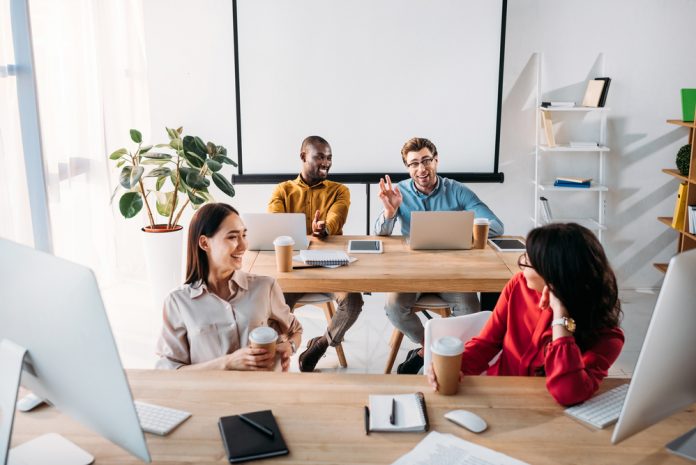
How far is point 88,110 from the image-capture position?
419cm

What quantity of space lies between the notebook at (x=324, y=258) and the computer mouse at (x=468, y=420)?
1.40 metres

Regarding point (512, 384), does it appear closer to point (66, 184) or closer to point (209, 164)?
point (209, 164)

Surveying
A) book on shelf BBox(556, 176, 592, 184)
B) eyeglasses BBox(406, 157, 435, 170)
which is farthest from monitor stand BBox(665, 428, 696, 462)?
book on shelf BBox(556, 176, 592, 184)

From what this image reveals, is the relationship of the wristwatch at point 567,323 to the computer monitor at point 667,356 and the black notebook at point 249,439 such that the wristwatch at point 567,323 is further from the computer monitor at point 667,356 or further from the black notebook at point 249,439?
the black notebook at point 249,439

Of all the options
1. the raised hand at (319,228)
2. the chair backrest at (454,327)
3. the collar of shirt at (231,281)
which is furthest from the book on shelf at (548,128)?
the collar of shirt at (231,281)

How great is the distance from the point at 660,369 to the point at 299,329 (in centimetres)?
124

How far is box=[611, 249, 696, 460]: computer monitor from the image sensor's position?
3.87 ft

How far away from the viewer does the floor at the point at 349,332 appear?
3457mm

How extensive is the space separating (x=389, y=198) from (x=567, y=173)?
6.27 feet

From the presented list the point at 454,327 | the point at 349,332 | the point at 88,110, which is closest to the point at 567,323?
the point at 454,327

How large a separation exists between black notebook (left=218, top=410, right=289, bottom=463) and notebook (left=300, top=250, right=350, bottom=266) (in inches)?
54.5

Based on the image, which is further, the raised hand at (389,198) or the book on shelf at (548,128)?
the book on shelf at (548,128)

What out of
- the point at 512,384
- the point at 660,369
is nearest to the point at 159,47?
the point at 512,384

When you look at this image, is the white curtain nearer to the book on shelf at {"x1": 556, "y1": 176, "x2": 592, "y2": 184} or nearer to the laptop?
the laptop
